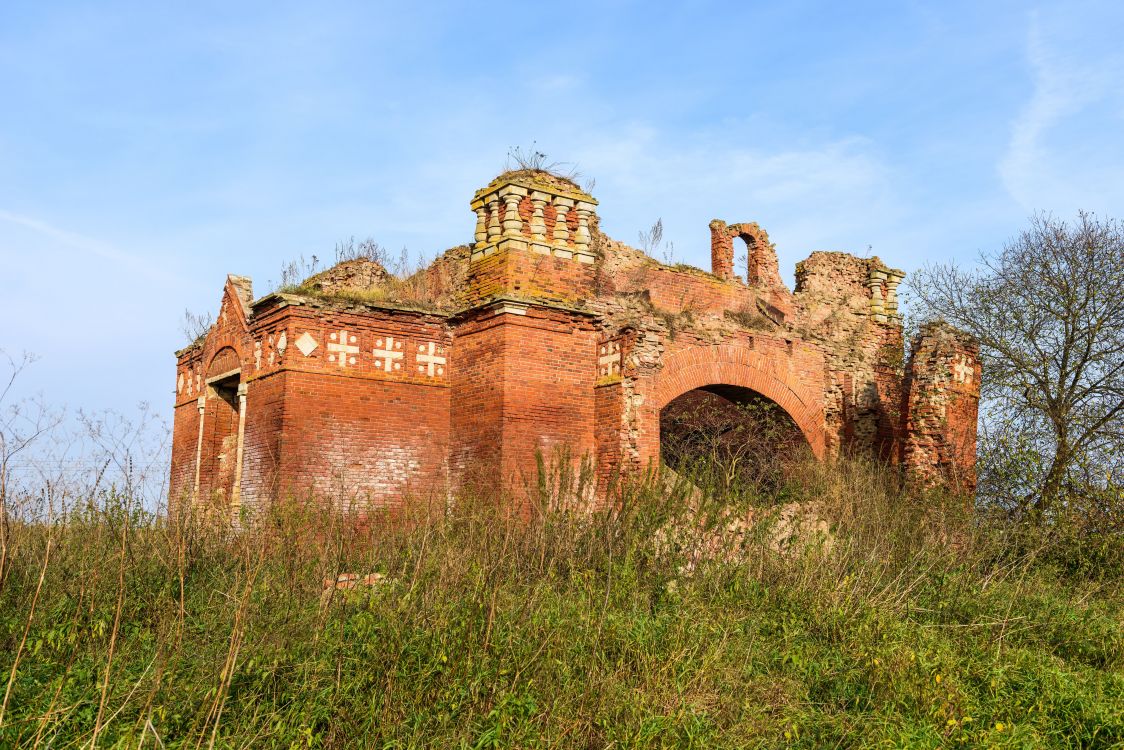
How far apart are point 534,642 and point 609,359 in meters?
7.12

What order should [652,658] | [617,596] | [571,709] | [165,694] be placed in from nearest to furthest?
[165,694] < [571,709] < [652,658] < [617,596]

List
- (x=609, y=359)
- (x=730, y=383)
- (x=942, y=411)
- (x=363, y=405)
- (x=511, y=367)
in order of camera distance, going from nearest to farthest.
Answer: (x=511, y=367), (x=363, y=405), (x=609, y=359), (x=730, y=383), (x=942, y=411)

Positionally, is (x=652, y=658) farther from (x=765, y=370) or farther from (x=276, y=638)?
(x=765, y=370)

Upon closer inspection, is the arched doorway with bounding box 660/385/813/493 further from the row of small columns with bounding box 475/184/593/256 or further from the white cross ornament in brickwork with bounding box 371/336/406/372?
the white cross ornament in brickwork with bounding box 371/336/406/372

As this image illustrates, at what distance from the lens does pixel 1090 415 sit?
14430 millimetres

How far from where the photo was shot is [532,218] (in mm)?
12969

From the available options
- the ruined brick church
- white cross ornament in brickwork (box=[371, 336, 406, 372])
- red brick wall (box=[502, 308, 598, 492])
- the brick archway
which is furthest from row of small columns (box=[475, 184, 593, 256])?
the brick archway

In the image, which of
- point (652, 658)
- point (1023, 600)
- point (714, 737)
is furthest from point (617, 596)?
point (1023, 600)

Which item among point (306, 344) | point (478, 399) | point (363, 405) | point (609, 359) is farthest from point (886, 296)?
point (306, 344)

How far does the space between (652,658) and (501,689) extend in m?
1.12

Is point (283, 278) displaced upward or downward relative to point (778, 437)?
upward

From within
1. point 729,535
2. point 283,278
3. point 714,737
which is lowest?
point 714,737

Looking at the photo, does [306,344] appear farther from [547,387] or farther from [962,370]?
[962,370]

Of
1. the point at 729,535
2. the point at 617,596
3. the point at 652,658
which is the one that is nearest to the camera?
the point at 652,658
